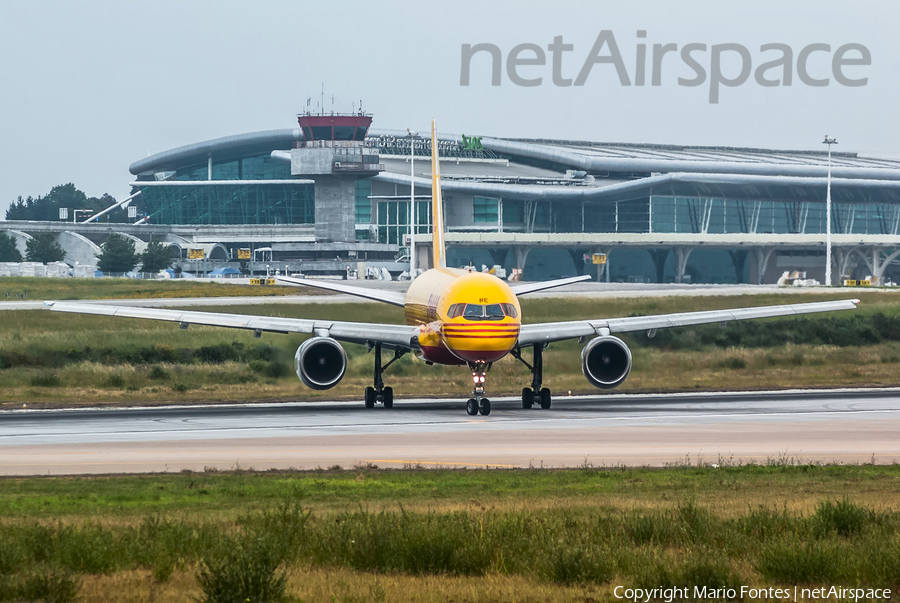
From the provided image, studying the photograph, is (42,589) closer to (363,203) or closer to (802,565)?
(802,565)

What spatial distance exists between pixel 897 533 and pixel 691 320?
26323 mm

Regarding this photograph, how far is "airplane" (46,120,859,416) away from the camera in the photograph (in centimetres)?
3497

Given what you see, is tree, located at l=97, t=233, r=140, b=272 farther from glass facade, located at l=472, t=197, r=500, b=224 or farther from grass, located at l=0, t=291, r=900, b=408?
grass, located at l=0, t=291, r=900, b=408

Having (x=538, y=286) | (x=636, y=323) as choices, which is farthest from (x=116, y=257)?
(x=636, y=323)

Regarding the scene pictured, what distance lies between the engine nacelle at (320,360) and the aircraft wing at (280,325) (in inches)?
35.6

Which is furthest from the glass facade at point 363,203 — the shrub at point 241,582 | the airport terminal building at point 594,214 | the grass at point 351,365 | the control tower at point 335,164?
the shrub at point 241,582

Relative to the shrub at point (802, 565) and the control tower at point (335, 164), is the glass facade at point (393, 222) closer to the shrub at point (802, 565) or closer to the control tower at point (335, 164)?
the control tower at point (335, 164)

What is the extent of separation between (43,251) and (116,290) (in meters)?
67.0

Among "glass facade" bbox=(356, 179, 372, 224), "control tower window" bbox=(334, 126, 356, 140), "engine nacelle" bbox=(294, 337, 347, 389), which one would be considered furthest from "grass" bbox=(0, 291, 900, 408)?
"glass facade" bbox=(356, 179, 372, 224)

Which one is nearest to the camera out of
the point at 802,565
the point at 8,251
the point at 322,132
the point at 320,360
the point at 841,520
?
the point at 802,565

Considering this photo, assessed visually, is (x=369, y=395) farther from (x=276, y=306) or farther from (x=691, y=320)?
(x=276, y=306)

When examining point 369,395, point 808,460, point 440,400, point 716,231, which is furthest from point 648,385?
point 716,231

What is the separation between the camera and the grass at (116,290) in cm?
9606

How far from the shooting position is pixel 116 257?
157 meters
